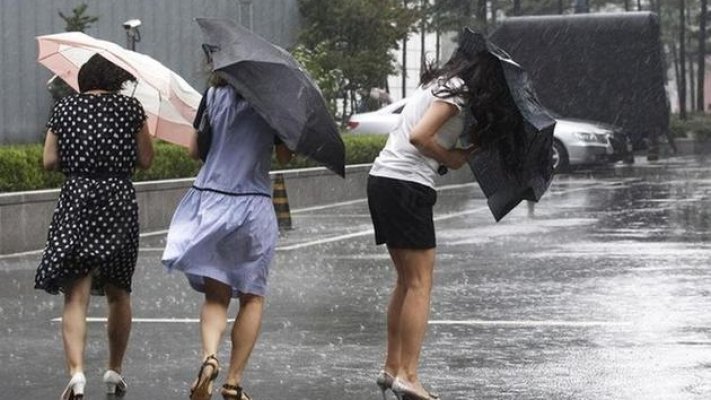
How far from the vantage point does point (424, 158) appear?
27.7 feet

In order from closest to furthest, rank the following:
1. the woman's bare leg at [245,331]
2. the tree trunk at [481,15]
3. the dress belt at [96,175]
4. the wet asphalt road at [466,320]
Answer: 1. the woman's bare leg at [245,331]
2. the dress belt at [96,175]
3. the wet asphalt road at [466,320]
4. the tree trunk at [481,15]

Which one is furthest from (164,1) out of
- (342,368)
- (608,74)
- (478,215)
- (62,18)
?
(342,368)

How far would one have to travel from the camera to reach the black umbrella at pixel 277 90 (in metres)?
8.13

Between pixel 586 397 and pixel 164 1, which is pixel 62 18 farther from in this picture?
pixel 586 397

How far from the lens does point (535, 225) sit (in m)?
20.2

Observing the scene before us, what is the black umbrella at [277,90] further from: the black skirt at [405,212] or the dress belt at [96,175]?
the dress belt at [96,175]

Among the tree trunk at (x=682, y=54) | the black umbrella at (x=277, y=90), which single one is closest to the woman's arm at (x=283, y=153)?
the black umbrella at (x=277, y=90)

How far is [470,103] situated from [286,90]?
84cm

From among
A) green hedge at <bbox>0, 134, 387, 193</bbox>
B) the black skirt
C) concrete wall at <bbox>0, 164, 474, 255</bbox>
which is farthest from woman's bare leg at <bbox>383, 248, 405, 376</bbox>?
green hedge at <bbox>0, 134, 387, 193</bbox>

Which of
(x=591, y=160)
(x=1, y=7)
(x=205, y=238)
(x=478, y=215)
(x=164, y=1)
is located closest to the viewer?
(x=205, y=238)

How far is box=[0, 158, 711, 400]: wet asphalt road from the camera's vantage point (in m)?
9.02

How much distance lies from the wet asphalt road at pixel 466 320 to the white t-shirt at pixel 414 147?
108 centimetres

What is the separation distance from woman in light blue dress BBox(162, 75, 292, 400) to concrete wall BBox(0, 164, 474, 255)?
9.23 metres

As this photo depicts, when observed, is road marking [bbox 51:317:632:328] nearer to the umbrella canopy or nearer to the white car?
the umbrella canopy
